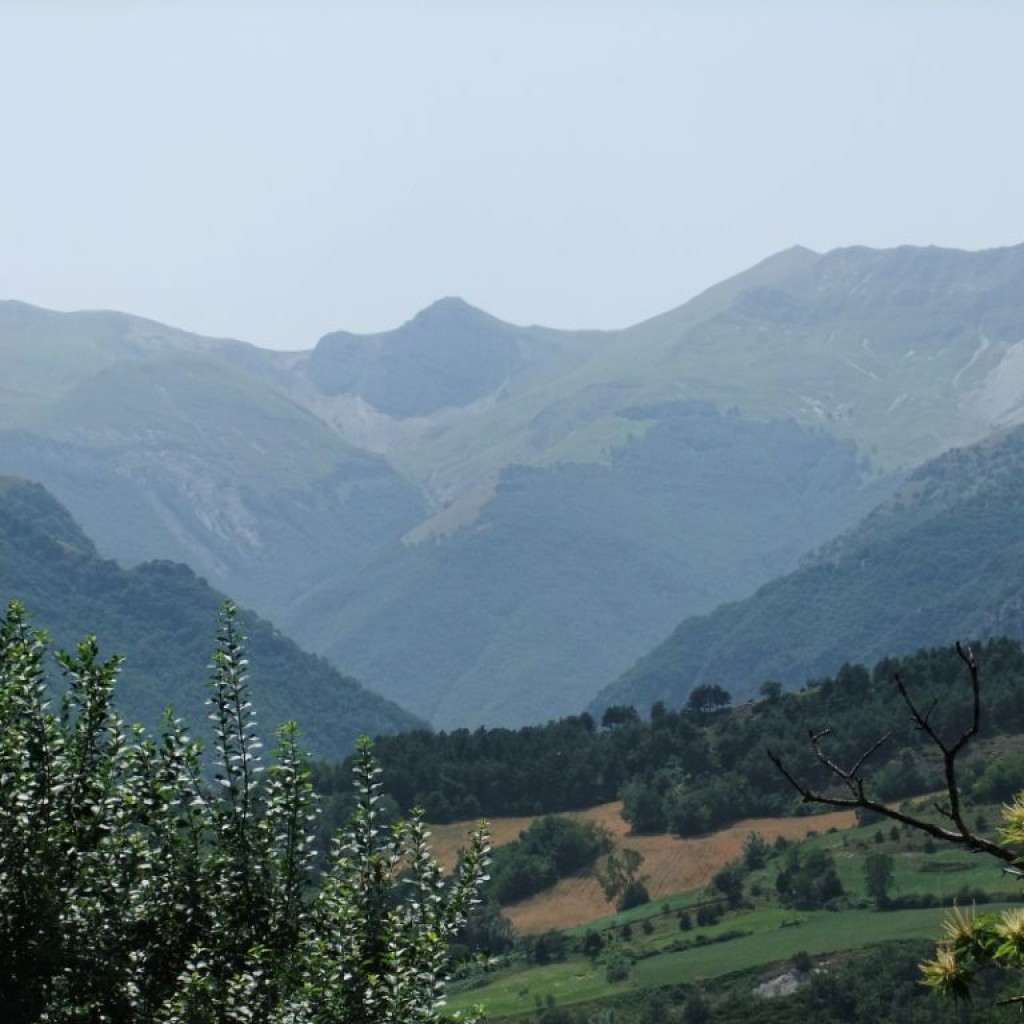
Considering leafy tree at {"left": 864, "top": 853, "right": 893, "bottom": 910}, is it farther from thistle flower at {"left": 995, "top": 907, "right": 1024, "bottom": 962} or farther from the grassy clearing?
thistle flower at {"left": 995, "top": 907, "right": 1024, "bottom": 962}

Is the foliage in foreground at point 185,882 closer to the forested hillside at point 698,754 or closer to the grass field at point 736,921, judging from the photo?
the grass field at point 736,921

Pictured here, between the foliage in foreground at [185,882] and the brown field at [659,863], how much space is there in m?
122

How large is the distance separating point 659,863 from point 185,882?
13449 cm

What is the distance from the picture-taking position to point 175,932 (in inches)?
994

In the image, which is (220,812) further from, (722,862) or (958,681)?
(958,681)

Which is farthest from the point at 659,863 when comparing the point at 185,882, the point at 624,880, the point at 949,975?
the point at 949,975

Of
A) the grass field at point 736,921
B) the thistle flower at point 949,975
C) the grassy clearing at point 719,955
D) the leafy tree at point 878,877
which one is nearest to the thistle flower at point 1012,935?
the thistle flower at point 949,975

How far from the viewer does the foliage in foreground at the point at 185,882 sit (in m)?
23.2

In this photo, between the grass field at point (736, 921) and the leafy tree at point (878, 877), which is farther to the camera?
the leafy tree at point (878, 877)

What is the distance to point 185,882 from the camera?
2544 centimetres

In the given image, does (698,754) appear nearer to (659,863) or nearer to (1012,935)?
(659,863)

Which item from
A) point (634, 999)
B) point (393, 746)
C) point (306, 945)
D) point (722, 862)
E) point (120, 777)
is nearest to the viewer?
point (306, 945)

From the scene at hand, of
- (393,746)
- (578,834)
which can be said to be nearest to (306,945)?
(578,834)

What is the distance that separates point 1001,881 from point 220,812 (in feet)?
334
